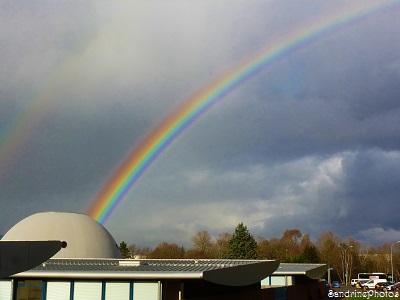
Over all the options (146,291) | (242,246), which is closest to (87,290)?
(146,291)

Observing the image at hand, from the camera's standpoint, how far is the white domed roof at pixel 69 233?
150 feet

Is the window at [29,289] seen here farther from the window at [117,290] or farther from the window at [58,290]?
the window at [117,290]

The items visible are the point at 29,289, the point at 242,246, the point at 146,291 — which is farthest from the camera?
the point at 242,246

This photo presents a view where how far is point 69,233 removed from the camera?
46.7 meters

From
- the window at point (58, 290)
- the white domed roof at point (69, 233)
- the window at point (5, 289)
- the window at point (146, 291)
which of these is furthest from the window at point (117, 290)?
the white domed roof at point (69, 233)

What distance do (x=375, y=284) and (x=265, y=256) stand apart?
33.5 meters

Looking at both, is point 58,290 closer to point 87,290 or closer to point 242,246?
point 87,290

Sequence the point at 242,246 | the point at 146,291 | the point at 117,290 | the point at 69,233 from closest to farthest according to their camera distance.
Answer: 1. the point at 146,291
2. the point at 117,290
3. the point at 69,233
4. the point at 242,246

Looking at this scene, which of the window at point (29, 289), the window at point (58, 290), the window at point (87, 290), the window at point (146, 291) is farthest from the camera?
the window at point (29, 289)

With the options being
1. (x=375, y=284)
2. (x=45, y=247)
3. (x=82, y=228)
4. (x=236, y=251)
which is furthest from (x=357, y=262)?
(x=45, y=247)

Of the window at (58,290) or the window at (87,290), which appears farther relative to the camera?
the window at (58,290)

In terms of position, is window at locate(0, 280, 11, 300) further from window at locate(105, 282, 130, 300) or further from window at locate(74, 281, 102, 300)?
window at locate(105, 282, 130, 300)

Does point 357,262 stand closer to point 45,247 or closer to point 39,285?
point 39,285

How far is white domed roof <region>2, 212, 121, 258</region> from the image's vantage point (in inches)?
1800
